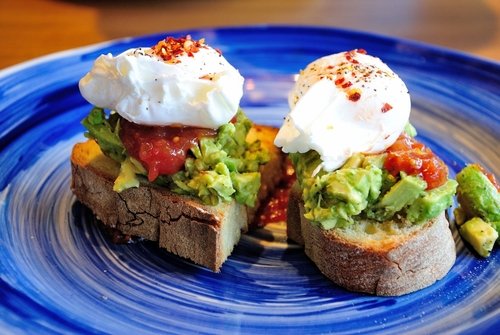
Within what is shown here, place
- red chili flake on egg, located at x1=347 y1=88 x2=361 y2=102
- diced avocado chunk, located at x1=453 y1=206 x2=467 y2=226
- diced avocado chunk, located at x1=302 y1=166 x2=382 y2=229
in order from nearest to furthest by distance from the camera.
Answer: diced avocado chunk, located at x1=302 y1=166 x2=382 y2=229, red chili flake on egg, located at x1=347 y1=88 x2=361 y2=102, diced avocado chunk, located at x1=453 y1=206 x2=467 y2=226

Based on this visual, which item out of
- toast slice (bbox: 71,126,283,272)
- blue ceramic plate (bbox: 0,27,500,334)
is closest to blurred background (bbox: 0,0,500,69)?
blue ceramic plate (bbox: 0,27,500,334)

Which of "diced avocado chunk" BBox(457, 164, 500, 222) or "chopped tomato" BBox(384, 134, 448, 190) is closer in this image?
"chopped tomato" BBox(384, 134, 448, 190)

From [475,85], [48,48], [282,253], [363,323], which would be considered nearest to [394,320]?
[363,323]

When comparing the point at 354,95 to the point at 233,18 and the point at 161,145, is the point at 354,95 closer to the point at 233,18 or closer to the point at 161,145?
the point at 161,145

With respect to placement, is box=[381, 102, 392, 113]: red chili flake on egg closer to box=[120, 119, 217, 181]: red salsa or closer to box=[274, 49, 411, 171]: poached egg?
box=[274, 49, 411, 171]: poached egg

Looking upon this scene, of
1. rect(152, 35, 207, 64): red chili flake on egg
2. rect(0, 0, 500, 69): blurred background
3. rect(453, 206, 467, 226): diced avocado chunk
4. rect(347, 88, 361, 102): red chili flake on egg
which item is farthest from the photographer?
rect(0, 0, 500, 69): blurred background

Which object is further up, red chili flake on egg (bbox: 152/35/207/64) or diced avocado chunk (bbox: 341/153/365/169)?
red chili flake on egg (bbox: 152/35/207/64)

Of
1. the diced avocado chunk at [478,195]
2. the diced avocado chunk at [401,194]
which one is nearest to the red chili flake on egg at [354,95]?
the diced avocado chunk at [401,194]
